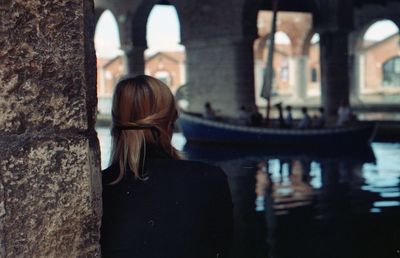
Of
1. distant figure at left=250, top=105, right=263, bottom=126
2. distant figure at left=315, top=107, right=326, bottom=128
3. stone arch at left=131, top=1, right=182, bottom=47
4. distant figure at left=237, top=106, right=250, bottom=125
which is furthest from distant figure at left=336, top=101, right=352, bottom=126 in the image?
stone arch at left=131, top=1, right=182, bottom=47

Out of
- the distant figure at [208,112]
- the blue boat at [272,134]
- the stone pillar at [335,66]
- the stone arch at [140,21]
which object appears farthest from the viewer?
the stone arch at [140,21]

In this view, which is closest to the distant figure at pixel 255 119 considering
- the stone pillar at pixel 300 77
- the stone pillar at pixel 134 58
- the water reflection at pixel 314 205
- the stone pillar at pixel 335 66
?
the stone pillar at pixel 335 66

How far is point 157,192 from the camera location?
1538mm

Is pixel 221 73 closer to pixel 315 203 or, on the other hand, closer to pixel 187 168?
pixel 315 203

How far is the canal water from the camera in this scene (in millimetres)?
5449

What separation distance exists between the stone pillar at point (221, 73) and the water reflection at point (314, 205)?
3.83 metres

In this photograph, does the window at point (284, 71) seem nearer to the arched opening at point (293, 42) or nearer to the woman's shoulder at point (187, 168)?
the arched opening at point (293, 42)

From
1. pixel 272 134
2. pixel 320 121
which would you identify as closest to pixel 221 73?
pixel 272 134

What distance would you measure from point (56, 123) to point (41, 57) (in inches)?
7.2

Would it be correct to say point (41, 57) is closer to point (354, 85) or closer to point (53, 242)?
point (53, 242)

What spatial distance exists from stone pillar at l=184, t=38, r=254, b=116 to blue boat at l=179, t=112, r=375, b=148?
2.92 ft

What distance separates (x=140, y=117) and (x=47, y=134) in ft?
0.84

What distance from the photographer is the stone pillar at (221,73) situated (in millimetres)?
16159

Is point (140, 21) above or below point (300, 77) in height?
above
